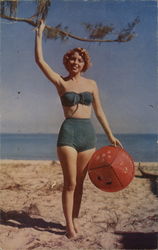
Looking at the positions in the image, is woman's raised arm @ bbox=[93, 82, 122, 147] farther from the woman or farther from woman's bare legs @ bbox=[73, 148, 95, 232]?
woman's bare legs @ bbox=[73, 148, 95, 232]

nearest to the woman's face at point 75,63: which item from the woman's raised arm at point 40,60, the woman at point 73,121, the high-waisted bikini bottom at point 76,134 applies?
the woman at point 73,121

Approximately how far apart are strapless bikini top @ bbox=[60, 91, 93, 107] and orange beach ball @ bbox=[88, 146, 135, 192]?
1.44ft

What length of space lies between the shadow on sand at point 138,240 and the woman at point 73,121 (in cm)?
43

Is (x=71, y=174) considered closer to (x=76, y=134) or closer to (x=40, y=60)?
(x=76, y=134)

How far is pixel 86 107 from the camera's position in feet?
7.86

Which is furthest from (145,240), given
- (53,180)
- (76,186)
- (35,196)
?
(53,180)

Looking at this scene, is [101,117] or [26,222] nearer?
[101,117]

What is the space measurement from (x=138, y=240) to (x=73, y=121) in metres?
1.14

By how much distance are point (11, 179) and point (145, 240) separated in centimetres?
245

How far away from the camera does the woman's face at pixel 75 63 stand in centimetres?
240

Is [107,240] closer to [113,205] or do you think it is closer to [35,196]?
[113,205]

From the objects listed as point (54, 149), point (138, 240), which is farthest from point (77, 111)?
point (54, 149)

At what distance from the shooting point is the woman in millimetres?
2301

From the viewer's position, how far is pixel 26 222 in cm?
281
